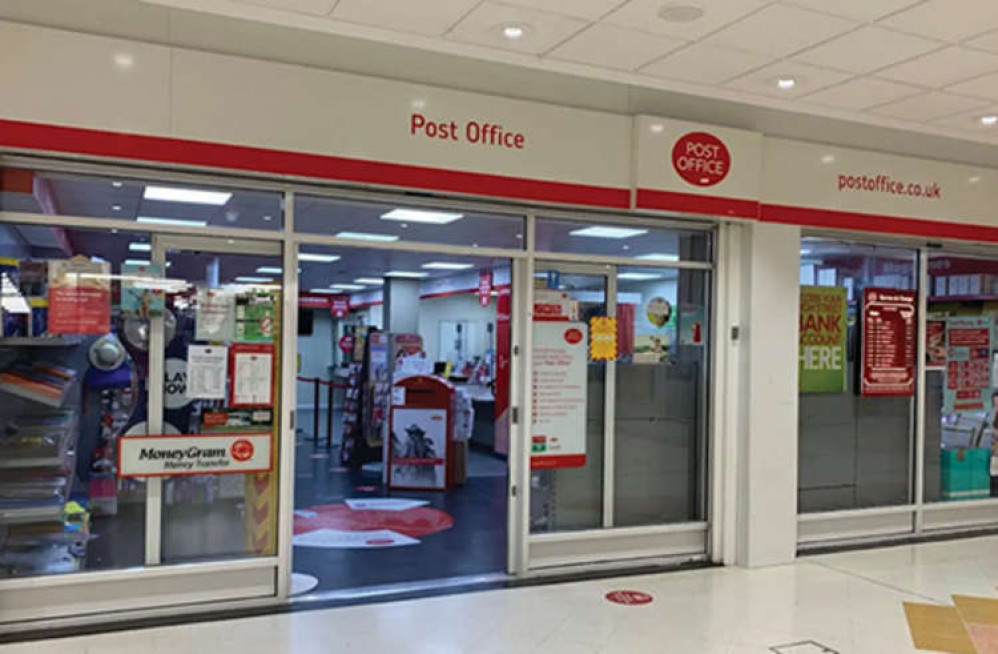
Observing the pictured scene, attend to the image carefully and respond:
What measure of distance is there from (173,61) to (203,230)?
34.5 inches

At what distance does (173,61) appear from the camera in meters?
4.15

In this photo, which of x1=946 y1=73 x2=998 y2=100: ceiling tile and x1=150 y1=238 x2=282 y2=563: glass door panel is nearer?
x1=150 y1=238 x2=282 y2=563: glass door panel

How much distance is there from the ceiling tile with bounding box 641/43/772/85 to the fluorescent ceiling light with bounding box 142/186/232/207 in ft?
8.33

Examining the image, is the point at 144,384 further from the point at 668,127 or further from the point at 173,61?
the point at 668,127

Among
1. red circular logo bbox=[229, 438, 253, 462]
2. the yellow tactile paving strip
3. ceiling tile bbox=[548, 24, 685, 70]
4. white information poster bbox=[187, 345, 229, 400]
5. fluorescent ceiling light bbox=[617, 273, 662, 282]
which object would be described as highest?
ceiling tile bbox=[548, 24, 685, 70]

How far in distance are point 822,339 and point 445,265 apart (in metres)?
7.82

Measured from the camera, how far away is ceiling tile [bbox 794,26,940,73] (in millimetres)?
4234

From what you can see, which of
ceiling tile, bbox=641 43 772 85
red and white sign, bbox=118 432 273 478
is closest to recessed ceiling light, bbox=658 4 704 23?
ceiling tile, bbox=641 43 772 85

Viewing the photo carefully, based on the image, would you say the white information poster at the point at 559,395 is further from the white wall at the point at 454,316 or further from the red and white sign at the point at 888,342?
→ the white wall at the point at 454,316

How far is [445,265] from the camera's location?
1330cm

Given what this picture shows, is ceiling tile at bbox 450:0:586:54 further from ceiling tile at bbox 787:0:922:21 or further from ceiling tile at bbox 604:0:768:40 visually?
ceiling tile at bbox 787:0:922:21

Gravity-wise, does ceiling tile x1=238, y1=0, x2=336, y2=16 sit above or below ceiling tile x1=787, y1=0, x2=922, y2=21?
above

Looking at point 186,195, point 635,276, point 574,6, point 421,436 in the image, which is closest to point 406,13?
point 574,6

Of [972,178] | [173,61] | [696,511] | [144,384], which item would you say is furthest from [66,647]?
[972,178]
